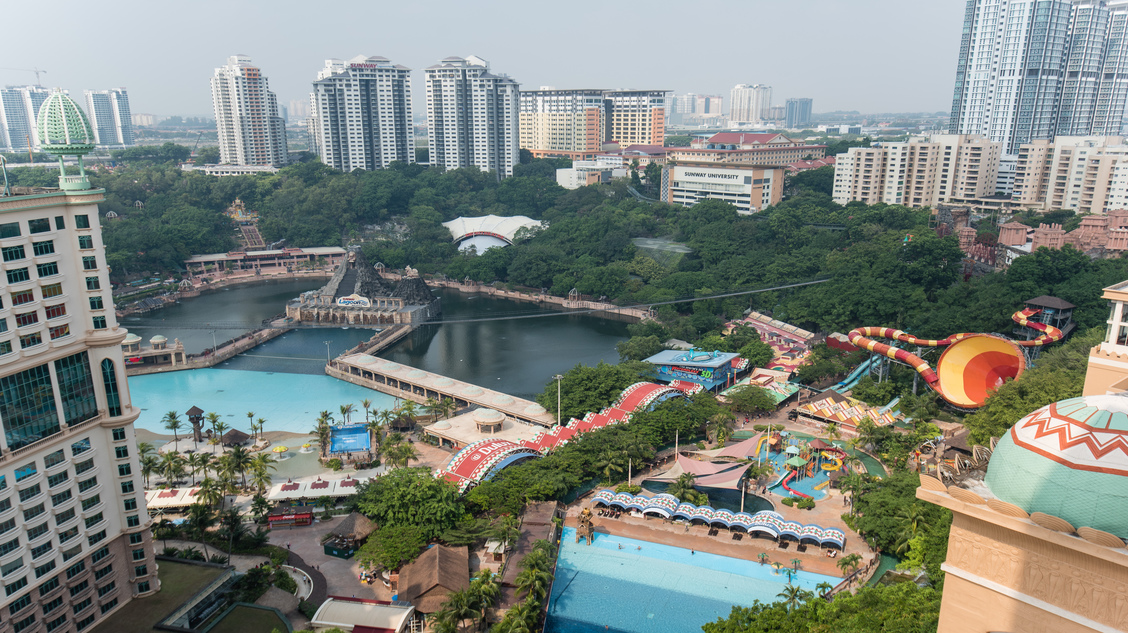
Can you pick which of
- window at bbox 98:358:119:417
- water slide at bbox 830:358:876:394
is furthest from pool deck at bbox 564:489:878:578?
window at bbox 98:358:119:417

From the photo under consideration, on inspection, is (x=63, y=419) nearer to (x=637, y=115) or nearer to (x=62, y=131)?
(x=62, y=131)

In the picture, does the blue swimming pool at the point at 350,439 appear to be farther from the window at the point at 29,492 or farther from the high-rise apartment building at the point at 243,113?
the high-rise apartment building at the point at 243,113

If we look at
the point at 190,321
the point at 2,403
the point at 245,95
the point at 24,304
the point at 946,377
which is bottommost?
the point at 190,321

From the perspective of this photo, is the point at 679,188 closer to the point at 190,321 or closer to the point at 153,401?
the point at 190,321

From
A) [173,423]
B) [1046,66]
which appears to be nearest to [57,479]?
[173,423]

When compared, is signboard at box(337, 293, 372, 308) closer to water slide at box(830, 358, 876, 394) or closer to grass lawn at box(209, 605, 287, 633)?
water slide at box(830, 358, 876, 394)

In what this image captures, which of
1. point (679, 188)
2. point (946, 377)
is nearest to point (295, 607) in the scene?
point (946, 377)

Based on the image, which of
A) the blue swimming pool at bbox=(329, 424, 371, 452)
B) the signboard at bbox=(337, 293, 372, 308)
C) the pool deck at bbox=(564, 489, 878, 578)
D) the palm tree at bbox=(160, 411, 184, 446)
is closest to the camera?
the pool deck at bbox=(564, 489, 878, 578)

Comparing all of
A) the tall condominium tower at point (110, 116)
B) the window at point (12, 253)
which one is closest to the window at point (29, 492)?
the window at point (12, 253)
